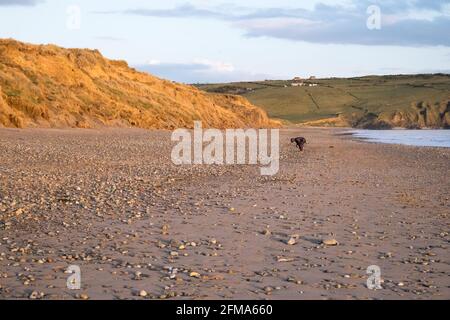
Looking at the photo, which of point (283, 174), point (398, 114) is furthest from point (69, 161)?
point (398, 114)

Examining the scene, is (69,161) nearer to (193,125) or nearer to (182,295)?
(182,295)

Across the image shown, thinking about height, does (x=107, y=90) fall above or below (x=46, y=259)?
above

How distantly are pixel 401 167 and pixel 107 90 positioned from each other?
38.6m

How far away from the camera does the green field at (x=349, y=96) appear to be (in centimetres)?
12975

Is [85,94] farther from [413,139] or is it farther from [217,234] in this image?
[217,234]

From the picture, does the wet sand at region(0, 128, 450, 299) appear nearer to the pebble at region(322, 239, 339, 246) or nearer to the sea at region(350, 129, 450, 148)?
the pebble at region(322, 239, 339, 246)

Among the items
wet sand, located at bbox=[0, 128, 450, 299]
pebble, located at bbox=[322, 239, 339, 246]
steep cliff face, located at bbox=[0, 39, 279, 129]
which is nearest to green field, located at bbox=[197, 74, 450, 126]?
steep cliff face, located at bbox=[0, 39, 279, 129]

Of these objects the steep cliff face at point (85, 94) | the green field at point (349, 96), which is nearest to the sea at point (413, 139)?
the steep cliff face at point (85, 94)

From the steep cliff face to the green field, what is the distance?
6289 centimetres

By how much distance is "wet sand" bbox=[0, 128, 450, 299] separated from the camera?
22.0ft

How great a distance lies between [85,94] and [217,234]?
140ft

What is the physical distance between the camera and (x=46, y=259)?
777cm

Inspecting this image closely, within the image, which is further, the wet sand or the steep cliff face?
the steep cliff face
